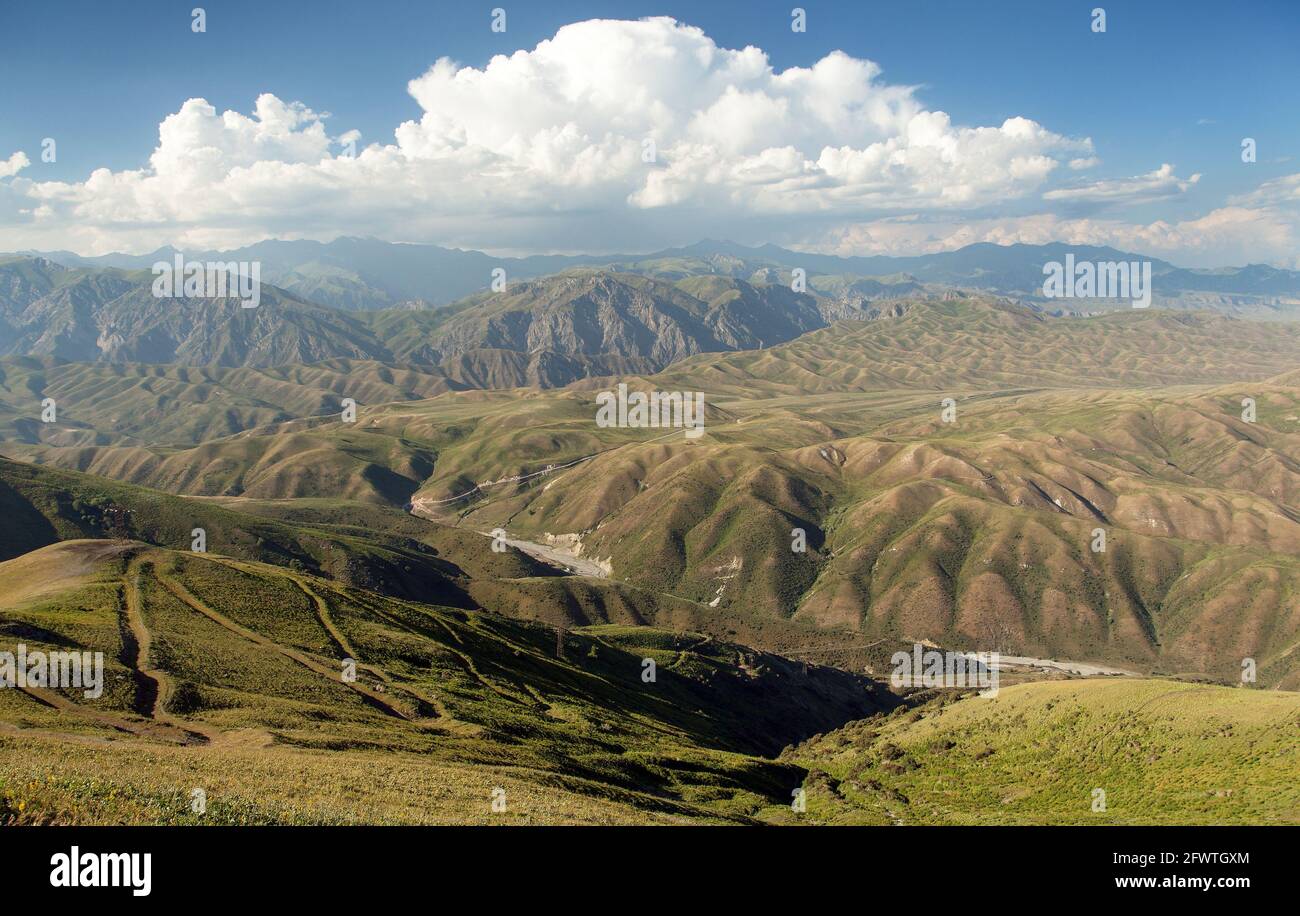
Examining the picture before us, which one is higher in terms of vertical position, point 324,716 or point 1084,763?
point 324,716

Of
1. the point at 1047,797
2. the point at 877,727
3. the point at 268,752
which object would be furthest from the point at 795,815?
the point at 877,727

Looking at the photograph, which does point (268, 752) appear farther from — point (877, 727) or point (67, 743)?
point (877, 727)

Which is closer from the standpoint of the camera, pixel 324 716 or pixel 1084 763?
pixel 324 716

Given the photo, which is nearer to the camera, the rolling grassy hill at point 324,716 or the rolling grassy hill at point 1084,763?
the rolling grassy hill at point 324,716

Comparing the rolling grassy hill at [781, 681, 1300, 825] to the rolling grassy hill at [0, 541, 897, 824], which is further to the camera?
the rolling grassy hill at [781, 681, 1300, 825]
